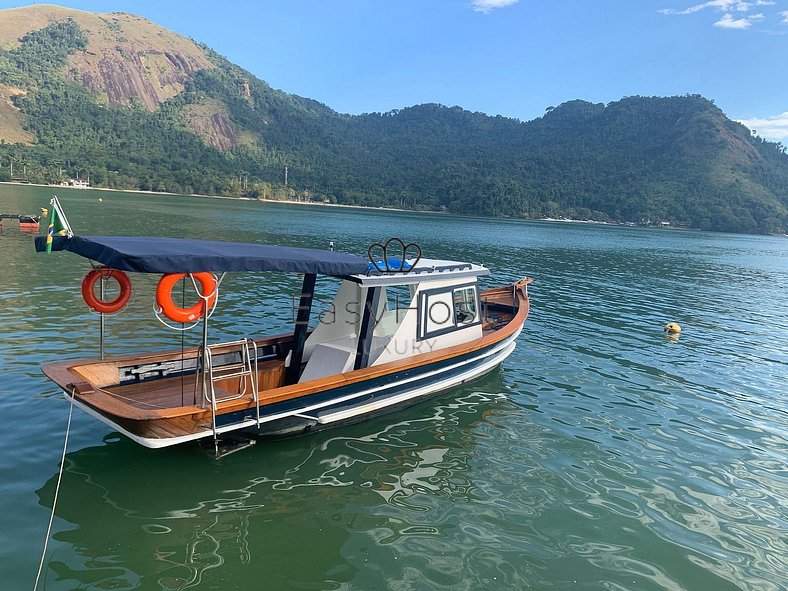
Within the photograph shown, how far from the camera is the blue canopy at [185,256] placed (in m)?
6.57

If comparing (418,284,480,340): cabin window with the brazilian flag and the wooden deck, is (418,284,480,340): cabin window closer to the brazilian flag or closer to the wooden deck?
the wooden deck

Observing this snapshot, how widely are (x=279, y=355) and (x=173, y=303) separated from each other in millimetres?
4434

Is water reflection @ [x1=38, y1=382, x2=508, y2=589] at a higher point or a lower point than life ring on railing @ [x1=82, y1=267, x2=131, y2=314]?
lower

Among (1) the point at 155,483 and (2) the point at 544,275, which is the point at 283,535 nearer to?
(1) the point at 155,483

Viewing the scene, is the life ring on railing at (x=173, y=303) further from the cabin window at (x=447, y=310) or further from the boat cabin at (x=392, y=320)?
the cabin window at (x=447, y=310)

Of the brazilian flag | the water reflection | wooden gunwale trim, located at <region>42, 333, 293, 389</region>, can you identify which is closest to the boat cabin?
the water reflection

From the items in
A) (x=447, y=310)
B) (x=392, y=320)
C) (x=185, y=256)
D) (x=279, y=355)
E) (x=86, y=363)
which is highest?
(x=185, y=256)

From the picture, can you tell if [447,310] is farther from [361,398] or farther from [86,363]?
[86,363]

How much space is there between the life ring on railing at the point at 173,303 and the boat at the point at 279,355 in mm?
19

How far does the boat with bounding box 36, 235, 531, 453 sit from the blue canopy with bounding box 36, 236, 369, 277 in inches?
0.8

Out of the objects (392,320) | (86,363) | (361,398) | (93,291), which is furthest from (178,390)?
(392,320)

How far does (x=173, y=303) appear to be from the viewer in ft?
22.6

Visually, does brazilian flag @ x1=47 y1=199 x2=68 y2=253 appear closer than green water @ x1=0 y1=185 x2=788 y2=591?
No

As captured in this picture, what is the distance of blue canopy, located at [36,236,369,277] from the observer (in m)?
6.57
